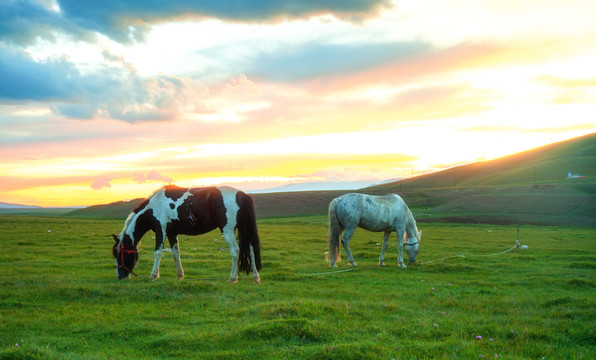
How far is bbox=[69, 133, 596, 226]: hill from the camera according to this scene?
207ft

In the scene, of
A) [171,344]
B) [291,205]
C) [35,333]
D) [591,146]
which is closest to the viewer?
[171,344]

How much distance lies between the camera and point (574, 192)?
7988cm

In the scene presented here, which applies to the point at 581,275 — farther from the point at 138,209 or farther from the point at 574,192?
the point at 574,192

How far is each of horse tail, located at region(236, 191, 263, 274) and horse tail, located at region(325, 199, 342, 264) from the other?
172 inches

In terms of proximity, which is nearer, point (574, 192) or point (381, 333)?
point (381, 333)

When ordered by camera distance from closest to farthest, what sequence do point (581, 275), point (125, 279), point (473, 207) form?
point (125, 279) → point (581, 275) → point (473, 207)

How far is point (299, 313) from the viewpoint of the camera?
8789 mm

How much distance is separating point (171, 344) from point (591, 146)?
630 feet

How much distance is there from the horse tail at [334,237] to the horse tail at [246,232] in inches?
172

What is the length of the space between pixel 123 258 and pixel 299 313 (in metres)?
7.44

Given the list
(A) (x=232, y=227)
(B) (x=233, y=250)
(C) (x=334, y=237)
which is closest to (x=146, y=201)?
(A) (x=232, y=227)

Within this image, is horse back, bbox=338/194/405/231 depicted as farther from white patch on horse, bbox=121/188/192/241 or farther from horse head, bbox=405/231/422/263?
white patch on horse, bbox=121/188/192/241

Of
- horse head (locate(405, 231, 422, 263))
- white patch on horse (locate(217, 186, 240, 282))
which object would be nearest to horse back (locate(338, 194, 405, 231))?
horse head (locate(405, 231, 422, 263))

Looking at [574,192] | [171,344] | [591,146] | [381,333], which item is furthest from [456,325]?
[591,146]
